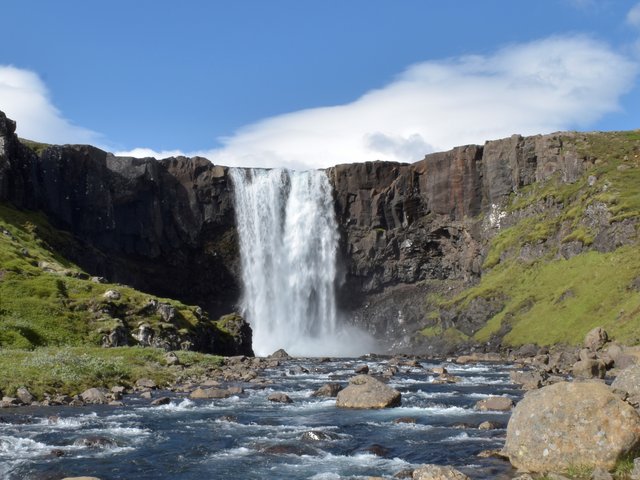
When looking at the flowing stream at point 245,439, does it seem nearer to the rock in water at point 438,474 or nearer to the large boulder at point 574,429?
the large boulder at point 574,429

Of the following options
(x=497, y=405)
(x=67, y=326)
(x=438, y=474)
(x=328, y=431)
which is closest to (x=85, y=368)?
(x=67, y=326)

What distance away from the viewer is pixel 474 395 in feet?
137

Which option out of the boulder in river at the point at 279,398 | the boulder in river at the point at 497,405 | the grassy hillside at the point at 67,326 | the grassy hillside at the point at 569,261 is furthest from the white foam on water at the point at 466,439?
the grassy hillside at the point at 569,261

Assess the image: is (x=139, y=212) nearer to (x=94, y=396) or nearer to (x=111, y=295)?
(x=111, y=295)

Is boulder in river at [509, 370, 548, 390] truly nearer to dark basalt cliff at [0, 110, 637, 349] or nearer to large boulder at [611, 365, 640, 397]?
large boulder at [611, 365, 640, 397]

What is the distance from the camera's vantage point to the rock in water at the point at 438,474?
60.6ft

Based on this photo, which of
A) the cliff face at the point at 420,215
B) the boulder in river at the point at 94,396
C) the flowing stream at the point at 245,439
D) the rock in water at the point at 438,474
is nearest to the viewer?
the rock in water at the point at 438,474

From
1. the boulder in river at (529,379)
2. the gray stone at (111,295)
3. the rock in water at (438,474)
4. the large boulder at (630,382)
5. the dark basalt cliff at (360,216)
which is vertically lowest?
the boulder in river at (529,379)

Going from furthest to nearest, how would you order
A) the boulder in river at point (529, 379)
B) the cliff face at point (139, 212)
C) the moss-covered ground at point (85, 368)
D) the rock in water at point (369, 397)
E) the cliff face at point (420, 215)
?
the cliff face at point (420, 215) < the cliff face at point (139, 212) < the boulder in river at point (529, 379) < the moss-covered ground at point (85, 368) < the rock in water at point (369, 397)

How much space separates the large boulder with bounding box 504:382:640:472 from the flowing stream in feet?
4.64

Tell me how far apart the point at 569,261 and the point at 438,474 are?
84808 millimetres

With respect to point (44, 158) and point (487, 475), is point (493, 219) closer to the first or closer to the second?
point (44, 158)

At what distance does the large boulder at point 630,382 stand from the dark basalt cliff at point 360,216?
273ft

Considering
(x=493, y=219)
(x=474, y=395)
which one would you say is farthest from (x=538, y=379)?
(x=493, y=219)
